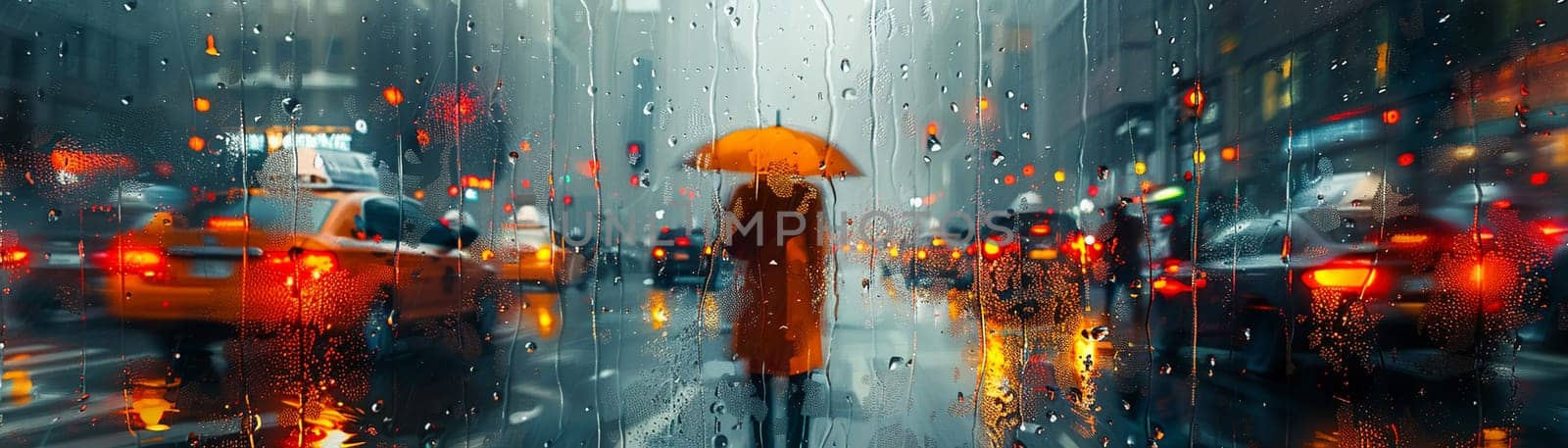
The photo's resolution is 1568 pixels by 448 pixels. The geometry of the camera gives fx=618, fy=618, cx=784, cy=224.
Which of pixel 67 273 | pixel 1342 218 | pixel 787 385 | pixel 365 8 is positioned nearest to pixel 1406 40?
pixel 1342 218

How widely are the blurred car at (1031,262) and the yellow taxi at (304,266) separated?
166 centimetres

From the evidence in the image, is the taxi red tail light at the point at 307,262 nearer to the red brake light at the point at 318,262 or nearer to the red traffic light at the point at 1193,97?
the red brake light at the point at 318,262

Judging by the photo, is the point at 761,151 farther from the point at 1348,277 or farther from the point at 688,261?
the point at 1348,277

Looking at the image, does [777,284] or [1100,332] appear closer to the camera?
[777,284]

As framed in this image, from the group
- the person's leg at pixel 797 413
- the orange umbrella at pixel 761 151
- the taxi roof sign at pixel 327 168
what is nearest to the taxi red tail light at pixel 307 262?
the taxi roof sign at pixel 327 168

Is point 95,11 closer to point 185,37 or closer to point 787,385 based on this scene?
point 185,37

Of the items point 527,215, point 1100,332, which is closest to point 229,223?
point 527,215

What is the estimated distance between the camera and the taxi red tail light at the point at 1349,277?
7.37ft

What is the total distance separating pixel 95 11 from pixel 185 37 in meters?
0.29

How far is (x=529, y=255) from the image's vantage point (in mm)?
2045

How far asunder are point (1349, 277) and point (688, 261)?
240cm

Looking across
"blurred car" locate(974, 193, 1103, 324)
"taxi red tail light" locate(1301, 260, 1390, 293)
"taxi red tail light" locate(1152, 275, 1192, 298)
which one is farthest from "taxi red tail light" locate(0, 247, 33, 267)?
"taxi red tail light" locate(1301, 260, 1390, 293)

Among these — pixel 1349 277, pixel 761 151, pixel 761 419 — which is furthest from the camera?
pixel 1349 277

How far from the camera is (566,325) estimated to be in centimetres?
205
